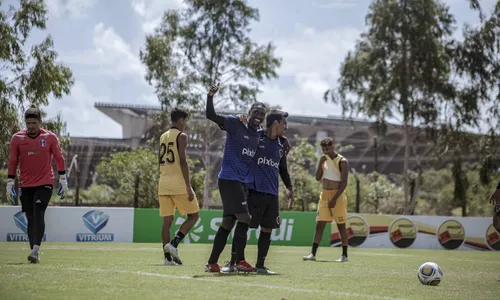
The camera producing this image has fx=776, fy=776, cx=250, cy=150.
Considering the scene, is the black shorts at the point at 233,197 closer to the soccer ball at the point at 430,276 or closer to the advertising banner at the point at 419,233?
the soccer ball at the point at 430,276

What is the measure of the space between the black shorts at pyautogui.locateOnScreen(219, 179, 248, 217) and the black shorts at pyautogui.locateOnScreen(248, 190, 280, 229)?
1.63 ft

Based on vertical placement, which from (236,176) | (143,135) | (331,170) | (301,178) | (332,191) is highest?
(143,135)

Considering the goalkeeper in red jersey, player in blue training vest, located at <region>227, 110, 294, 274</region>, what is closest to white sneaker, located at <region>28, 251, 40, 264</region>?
the goalkeeper in red jersey

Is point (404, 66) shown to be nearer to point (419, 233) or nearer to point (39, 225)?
point (419, 233)

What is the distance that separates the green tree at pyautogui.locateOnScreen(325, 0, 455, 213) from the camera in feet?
134

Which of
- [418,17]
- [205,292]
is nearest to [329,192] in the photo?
[205,292]

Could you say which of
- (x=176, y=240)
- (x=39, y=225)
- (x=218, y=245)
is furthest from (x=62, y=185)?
(x=218, y=245)

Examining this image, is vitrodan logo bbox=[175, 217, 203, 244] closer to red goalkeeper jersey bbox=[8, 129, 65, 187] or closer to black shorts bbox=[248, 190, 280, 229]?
red goalkeeper jersey bbox=[8, 129, 65, 187]

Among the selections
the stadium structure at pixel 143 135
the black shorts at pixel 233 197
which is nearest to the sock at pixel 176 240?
the black shorts at pixel 233 197

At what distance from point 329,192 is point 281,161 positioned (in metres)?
4.44

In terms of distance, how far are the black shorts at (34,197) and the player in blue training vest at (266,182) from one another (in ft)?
8.98

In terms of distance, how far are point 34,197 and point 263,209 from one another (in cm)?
318

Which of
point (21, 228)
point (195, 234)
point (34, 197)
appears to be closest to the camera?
point (34, 197)

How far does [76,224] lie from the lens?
21.7 m
